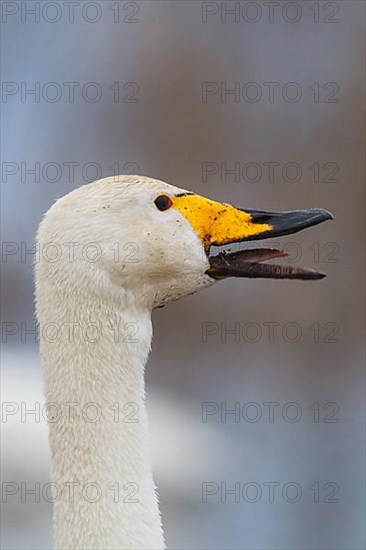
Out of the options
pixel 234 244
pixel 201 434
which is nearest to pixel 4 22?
pixel 201 434

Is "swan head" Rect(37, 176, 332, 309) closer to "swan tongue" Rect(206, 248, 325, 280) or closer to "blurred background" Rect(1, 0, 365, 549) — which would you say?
"swan tongue" Rect(206, 248, 325, 280)

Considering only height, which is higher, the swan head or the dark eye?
the dark eye

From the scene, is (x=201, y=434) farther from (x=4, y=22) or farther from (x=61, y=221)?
(x=61, y=221)

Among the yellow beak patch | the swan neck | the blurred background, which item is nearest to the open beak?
the yellow beak patch

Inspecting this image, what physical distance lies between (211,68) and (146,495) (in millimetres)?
2539

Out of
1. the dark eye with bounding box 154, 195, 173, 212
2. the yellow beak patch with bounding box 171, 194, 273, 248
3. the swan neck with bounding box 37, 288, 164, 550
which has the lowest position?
the swan neck with bounding box 37, 288, 164, 550

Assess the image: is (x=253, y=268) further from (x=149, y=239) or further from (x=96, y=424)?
(x=96, y=424)

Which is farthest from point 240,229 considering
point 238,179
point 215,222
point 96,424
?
point 238,179

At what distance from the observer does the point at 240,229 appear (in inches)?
45.7

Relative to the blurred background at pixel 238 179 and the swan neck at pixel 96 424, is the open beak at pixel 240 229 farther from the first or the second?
the blurred background at pixel 238 179

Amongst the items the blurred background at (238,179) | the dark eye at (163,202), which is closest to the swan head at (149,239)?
the dark eye at (163,202)

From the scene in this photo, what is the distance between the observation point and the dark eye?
1.13 meters

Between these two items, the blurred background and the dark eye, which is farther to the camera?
the blurred background

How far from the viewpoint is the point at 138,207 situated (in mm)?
1116
